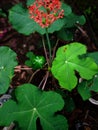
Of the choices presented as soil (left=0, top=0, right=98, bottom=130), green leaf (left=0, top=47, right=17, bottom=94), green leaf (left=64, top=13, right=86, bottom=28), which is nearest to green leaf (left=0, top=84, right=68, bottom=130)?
green leaf (left=0, top=47, right=17, bottom=94)

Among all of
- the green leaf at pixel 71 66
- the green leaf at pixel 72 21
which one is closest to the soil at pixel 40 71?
the green leaf at pixel 72 21

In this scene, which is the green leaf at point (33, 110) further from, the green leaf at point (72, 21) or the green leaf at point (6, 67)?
the green leaf at point (72, 21)

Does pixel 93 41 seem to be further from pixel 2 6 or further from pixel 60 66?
pixel 2 6

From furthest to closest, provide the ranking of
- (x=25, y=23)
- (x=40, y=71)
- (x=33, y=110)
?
(x=40, y=71) → (x=25, y=23) → (x=33, y=110)

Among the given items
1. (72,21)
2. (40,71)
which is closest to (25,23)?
(72,21)


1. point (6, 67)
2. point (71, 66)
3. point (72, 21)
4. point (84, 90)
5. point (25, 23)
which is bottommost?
point (84, 90)

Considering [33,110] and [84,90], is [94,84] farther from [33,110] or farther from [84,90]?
[33,110]

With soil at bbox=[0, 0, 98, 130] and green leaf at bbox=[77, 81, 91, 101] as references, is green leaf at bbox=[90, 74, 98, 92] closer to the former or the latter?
green leaf at bbox=[77, 81, 91, 101]
